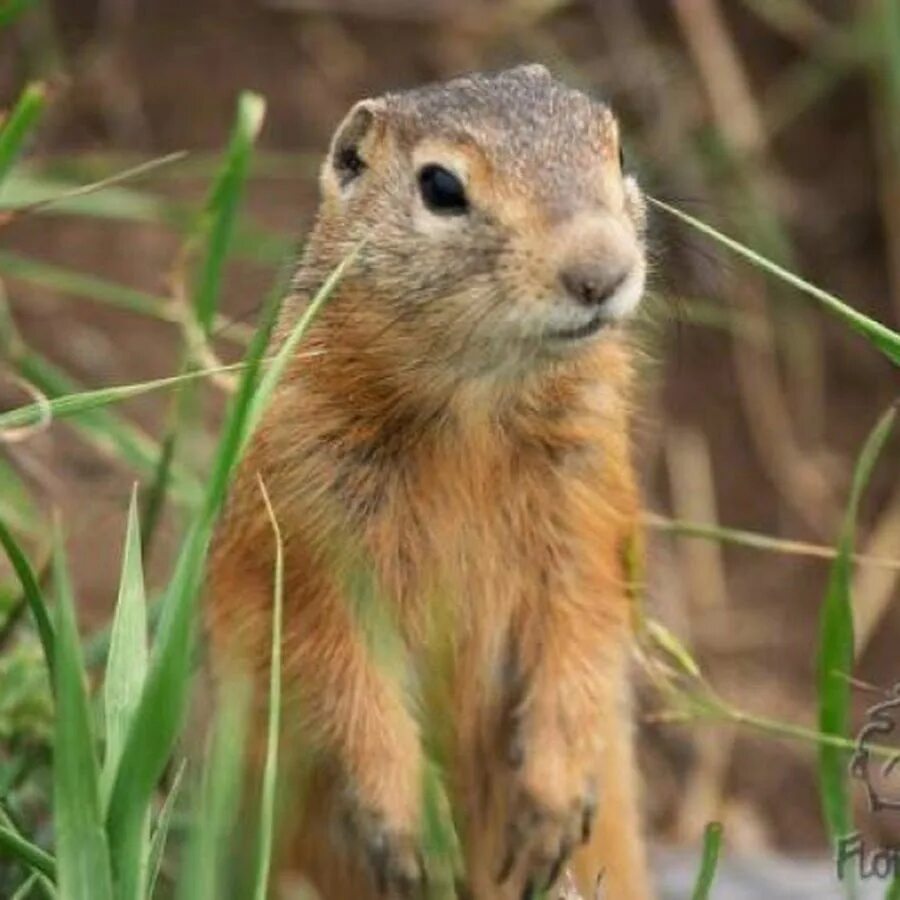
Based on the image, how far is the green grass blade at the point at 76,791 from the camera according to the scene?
2.58m

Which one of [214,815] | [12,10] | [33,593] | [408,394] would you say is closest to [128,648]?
[33,593]

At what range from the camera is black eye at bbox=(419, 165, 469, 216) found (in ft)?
10.4

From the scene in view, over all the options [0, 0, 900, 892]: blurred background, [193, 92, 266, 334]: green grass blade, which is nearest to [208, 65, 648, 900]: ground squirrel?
[193, 92, 266, 334]: green grass blade

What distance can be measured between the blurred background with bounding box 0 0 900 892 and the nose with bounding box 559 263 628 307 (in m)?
2.55

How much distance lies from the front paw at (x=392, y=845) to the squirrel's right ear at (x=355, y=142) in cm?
81

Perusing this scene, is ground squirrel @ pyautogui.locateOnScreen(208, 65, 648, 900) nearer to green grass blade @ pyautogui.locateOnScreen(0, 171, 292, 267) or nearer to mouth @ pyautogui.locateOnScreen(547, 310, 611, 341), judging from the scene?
mouth @ pyautogui.locateOnScreen(547, 310, 611, 341)

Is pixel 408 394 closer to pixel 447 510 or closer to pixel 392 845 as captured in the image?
pixel 447 510

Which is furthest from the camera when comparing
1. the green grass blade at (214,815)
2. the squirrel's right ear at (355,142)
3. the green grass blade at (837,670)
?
the squirrel's right ear at (355,142)

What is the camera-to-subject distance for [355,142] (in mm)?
3471

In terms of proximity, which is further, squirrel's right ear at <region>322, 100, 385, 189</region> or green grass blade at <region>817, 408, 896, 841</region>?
squirrel's right ear at <region>322, 100, 385, 189</region>

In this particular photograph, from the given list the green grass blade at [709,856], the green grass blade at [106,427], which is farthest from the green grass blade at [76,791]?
the green grass blade at [106,427]

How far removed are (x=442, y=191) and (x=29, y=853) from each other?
3.03ft

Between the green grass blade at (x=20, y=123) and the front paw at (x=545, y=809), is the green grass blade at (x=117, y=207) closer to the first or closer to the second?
the green grass blade at (x=20, y=123)

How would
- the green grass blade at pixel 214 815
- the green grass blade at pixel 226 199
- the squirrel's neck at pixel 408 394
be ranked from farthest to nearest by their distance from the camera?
the green grass blade at pixel 226 199 → the squirrel's neck at pixel 408 394 → the green grass blade at pixel 214 815
